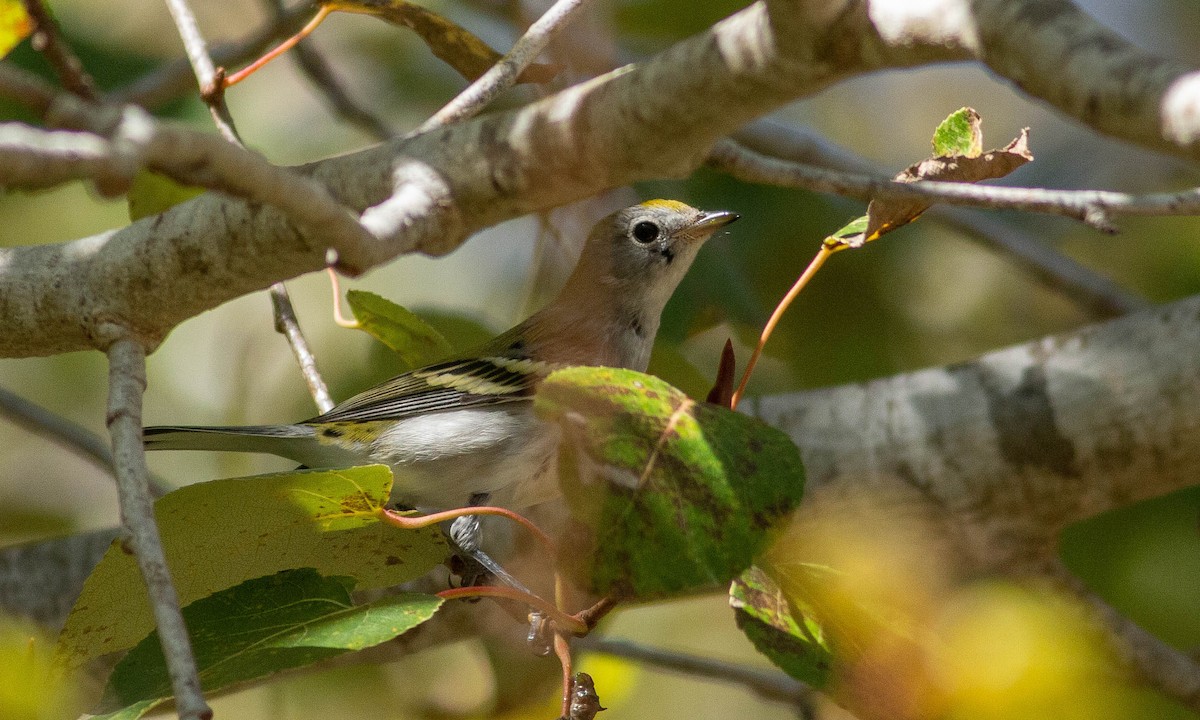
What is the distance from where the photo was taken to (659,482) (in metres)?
1.35

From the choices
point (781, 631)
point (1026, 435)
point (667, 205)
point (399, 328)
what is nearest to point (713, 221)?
point (667, 205)

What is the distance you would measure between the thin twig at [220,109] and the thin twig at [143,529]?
1.36 ft

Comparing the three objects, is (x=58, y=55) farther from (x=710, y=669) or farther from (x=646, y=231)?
(x=710, y=669)

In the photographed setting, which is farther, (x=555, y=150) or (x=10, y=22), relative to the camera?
(x=10, y=22)

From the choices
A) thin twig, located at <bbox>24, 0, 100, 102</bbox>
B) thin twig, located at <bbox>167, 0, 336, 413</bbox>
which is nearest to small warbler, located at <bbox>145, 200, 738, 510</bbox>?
thin twig, located at <bbox>167, 0, 336, 413</bbox>

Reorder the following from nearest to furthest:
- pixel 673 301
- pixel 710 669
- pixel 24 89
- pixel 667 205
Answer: pixel 24 89
pixel 710 669
pixel 667 205
pixel 673 301

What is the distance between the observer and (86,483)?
516 centimetres

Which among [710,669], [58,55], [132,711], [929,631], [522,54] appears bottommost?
[710,669]

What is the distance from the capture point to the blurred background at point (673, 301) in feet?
11.4

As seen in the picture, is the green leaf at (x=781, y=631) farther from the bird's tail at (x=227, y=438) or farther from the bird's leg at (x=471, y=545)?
the bird's tail at (x=227, y=438)

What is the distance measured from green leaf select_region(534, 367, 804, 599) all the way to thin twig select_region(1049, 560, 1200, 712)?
1783mm

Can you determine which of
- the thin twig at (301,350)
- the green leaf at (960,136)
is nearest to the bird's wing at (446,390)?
the thin twig at (301,350)

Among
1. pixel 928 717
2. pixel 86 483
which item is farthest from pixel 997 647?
pixel 86 483

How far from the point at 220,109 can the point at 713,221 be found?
Result: 53.4 inches
